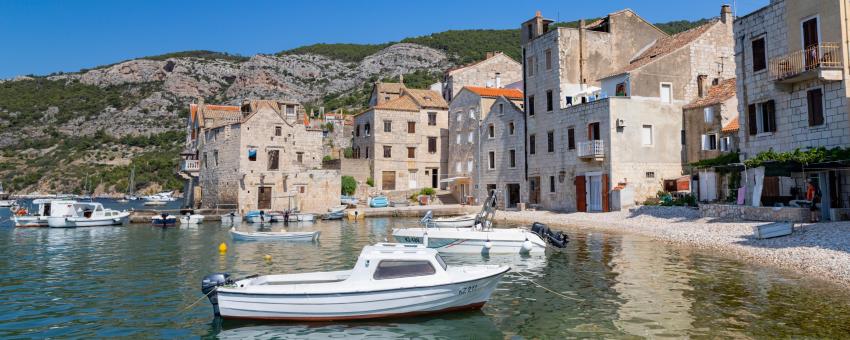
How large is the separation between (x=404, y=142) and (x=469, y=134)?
818cm

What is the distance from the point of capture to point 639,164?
37.9m

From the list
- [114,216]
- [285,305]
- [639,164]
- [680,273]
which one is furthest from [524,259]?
[114,216]

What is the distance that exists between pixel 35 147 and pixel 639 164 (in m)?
113

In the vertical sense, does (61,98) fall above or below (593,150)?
above

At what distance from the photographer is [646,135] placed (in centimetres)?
3809

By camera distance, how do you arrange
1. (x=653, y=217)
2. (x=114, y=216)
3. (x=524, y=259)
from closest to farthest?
(x=524, y=259)
(x=653, y=217)
(x=114, y=216)

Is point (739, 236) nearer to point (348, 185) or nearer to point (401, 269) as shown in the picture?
point (401, 269)

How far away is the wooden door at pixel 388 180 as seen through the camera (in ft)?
194

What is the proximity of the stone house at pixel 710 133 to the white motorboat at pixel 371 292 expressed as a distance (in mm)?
23634

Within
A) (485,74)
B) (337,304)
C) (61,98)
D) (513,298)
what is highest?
(61,98)

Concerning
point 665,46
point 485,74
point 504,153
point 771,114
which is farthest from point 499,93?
point 771,114

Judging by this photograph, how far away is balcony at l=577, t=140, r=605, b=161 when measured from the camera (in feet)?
124

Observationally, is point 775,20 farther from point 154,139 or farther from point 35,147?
point 35,147

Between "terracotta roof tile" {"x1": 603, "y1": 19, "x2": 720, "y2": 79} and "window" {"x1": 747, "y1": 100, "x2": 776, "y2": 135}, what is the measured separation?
10.9 metres
